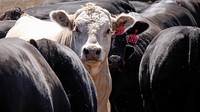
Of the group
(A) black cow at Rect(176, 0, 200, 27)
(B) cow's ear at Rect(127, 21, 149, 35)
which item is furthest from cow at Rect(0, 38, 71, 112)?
(A) black cow at Rect(176, 0, 200, 27)

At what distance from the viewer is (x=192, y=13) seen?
11734 mm

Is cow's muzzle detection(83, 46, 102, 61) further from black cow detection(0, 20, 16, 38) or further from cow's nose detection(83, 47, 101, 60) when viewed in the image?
black cow detection(0, 20, 16, 38)

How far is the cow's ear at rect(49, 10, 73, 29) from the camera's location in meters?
7.19

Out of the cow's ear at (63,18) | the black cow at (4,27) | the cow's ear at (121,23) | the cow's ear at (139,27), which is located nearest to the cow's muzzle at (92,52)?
the cow's ear at (63,18)

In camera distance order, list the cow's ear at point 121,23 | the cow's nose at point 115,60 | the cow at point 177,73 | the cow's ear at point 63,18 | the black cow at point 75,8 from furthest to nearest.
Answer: the black cow at point 75,8, the cow's nose at point 115,60, the cow's ear at point 121,23, the cow's ear at point 63,18, the cow at point 177,73

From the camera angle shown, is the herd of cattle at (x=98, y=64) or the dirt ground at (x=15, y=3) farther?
the dirt ground at (x=15, y=3)

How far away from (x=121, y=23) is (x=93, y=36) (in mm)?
802

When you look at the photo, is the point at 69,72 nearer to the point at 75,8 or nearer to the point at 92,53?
the point at 92,53

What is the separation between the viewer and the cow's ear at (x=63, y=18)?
23.6 feet

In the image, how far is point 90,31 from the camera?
6.80 m

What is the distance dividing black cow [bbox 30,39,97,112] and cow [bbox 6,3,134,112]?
232cm

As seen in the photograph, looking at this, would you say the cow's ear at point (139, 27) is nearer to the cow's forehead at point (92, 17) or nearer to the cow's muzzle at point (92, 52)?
the cow's forehead at point (92, 17)

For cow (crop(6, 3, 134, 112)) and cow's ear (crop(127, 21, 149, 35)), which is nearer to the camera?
cow (crop(6, 3, 134, 112))

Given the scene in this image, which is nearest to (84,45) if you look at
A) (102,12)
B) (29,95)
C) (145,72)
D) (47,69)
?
(102,12)
